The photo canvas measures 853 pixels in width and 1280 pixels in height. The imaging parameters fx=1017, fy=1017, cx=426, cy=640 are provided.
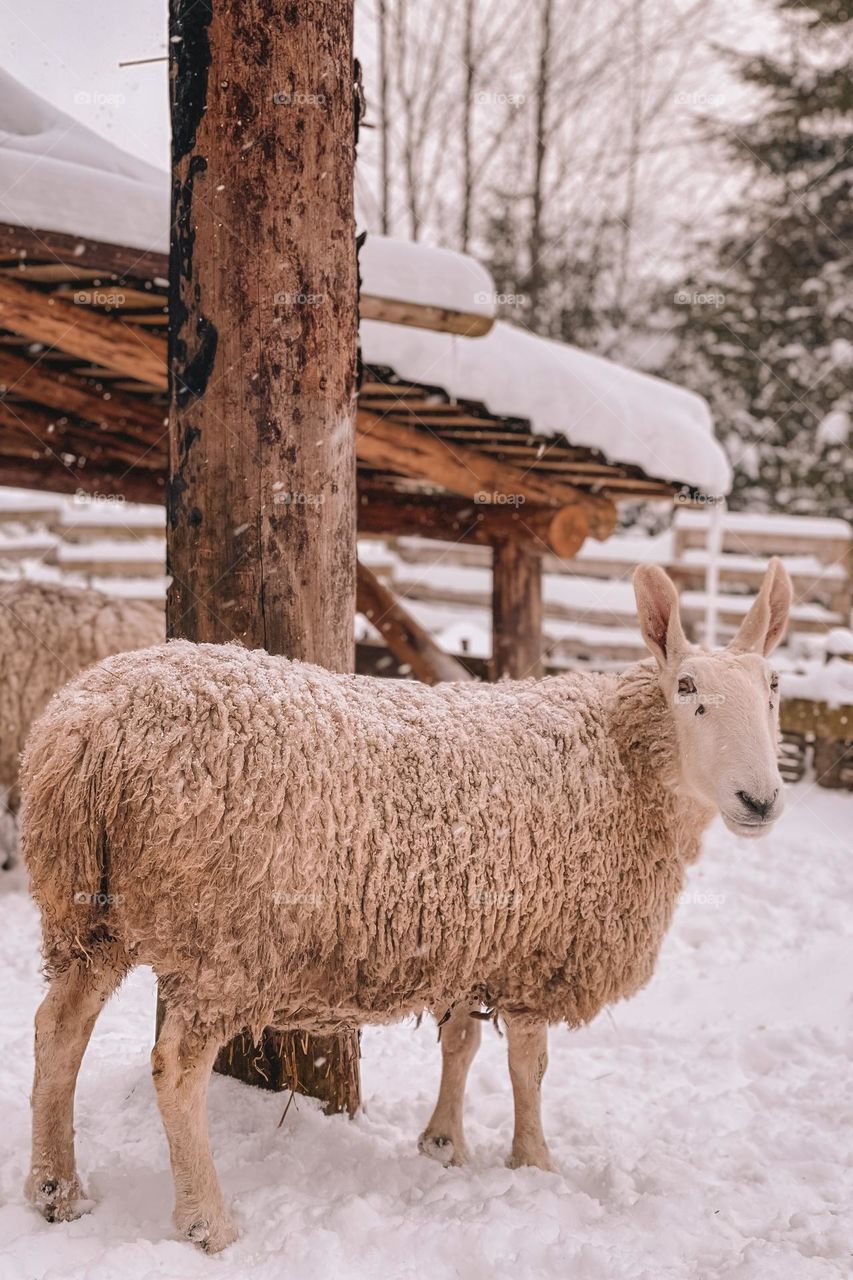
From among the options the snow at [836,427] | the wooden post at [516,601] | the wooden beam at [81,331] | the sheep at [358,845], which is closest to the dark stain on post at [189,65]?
the sheep at [358,845]

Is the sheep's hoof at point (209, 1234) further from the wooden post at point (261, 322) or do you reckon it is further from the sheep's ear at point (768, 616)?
the sheep's ear at point (768, 616)

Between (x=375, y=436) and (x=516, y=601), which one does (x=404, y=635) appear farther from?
(x=375, y=436)

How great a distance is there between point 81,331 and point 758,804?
3.26m

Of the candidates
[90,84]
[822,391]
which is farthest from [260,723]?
[822,391]

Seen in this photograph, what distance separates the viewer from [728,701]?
2.66 metres

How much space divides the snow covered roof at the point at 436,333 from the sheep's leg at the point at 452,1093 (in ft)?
8.86

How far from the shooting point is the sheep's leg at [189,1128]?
230 centimetres

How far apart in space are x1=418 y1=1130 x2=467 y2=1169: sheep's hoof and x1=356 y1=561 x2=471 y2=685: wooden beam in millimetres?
3513

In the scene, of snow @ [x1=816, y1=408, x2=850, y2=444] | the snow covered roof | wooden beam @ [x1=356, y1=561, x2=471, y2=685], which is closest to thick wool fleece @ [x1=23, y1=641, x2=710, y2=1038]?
the snow covered roof

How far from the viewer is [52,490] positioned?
6883 millimetres

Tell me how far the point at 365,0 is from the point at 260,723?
15.2 m

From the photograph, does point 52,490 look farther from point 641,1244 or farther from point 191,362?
point 641,1244

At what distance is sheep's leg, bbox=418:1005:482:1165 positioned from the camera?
2.88 metres

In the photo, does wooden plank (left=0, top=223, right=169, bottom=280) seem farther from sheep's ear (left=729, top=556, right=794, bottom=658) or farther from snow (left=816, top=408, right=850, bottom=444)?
snow (left=816, top=408, right=850, bottom=444)
